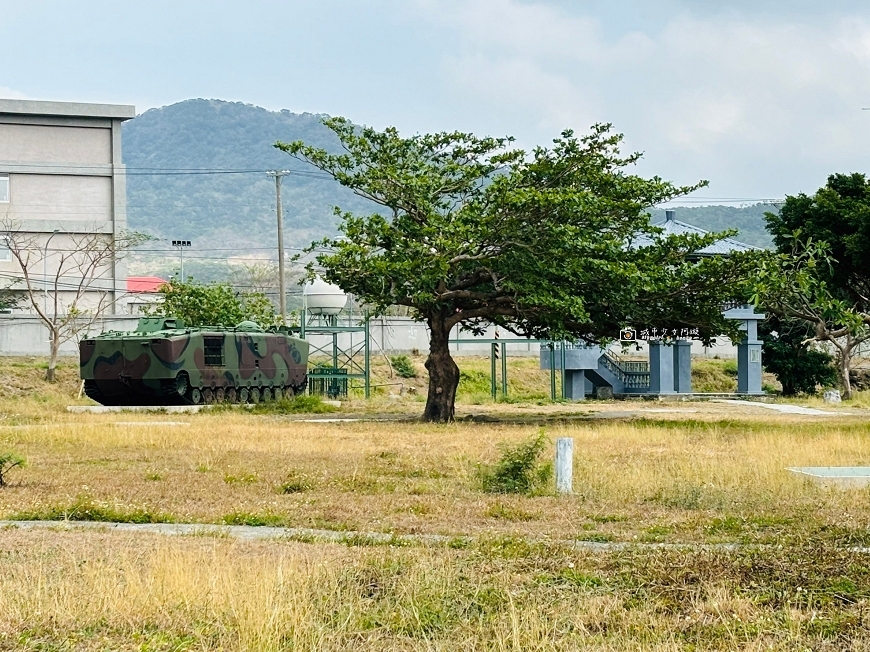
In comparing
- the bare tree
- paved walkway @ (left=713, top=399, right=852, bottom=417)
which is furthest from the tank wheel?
the bare tree

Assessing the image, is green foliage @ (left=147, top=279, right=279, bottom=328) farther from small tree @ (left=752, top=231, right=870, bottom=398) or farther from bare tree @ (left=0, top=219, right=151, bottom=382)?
→ small tree @ (left=752, top=231, right=870, bottom=398)

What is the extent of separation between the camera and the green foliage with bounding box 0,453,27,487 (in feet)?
54.9

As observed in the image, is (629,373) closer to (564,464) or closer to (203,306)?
(203,306)

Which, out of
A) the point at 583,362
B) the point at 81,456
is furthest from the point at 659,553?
the point at 583,362

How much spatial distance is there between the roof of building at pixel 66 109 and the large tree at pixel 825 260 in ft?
137

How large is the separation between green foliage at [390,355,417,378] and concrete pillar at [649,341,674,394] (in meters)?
12.1

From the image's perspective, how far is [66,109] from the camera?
67562 millimetres

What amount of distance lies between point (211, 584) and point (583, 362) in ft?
160

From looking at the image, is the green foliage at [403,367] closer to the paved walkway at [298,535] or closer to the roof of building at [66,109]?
the roof of building at [66,109]

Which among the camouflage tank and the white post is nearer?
the white post

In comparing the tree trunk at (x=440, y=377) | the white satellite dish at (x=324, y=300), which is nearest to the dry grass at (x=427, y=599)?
the tree trunk at (x=440, y=377)

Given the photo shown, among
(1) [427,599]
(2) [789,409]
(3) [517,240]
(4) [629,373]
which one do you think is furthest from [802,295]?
(4) [629,373]

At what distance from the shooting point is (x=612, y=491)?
16266mm

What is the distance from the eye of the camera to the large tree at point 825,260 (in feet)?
90.0
